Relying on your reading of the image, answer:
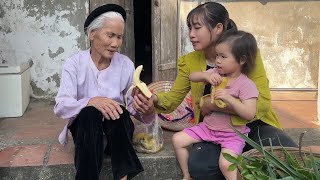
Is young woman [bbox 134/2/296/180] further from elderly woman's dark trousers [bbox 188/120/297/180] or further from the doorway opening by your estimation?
the doorway opening

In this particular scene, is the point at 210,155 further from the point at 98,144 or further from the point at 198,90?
the point at 98,144

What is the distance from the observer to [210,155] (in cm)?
293

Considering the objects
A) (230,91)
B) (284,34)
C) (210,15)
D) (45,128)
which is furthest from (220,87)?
(284,34)

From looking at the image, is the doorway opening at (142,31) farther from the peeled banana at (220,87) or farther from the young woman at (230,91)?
the peeled banana at (220,87)

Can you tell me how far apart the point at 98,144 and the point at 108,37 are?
741 mm

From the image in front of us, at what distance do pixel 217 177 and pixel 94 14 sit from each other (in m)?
1.39

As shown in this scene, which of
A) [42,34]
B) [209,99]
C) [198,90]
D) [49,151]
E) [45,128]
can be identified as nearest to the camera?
[209,99]

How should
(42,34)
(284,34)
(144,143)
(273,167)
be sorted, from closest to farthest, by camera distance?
(273,167) < (144,143) < (42,34) < (284,34)

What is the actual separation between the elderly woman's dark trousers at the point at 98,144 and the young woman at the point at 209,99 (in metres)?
0.25

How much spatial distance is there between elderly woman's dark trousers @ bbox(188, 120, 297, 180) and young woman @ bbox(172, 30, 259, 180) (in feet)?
0.19

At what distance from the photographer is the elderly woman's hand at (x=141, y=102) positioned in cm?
301

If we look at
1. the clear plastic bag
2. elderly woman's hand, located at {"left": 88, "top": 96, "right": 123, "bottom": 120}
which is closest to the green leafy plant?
elderly woman's hand, located at {"left": 88, "top": 96, "right": 123, "bottom": 120}

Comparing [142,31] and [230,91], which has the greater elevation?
[142,31]

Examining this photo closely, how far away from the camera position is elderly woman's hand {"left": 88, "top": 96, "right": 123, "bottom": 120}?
2.83m
